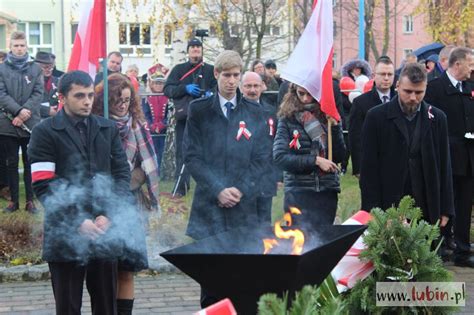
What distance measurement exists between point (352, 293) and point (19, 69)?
7.30 metres

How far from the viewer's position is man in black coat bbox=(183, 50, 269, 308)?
23.6 ft

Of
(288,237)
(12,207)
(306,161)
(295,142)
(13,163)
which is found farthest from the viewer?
(13,163)

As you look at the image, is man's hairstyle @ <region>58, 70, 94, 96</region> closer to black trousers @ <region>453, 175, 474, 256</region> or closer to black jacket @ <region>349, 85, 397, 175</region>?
black jacket @ <region>349, 85, 397, 175</region>

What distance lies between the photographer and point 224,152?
A: 7266 millimetres

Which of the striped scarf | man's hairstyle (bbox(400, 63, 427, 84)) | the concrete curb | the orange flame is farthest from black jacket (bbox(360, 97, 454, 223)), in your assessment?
→ the concrete curb

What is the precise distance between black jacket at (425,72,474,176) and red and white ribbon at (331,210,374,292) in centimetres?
457

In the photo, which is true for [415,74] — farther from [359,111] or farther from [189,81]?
[189,81]

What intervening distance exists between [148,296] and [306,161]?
1.91 m

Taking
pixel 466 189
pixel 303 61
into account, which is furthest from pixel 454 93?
pixel 303 61

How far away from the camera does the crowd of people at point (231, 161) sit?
6.13 m

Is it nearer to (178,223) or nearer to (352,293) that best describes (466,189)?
(178,223)

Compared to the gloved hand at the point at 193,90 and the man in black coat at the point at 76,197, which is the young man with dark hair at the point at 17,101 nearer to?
the gloved hand at the point at 193,90

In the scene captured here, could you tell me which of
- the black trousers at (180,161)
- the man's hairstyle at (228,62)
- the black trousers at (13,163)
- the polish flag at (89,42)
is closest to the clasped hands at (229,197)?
the man's hairstyle at (228,62)

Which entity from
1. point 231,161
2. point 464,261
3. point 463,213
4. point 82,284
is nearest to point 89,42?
point 231,161
